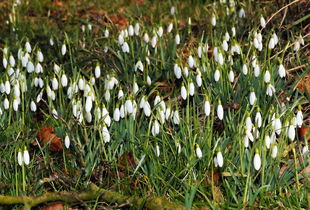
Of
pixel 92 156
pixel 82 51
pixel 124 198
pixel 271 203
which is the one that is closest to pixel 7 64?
pixel 82 51

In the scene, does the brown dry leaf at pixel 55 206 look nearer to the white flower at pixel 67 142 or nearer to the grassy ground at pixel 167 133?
the grassy ground at pixel 167 133

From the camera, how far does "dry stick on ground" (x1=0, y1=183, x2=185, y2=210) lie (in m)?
2.89

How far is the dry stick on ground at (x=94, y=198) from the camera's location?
2.89m

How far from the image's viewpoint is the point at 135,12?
5711mm

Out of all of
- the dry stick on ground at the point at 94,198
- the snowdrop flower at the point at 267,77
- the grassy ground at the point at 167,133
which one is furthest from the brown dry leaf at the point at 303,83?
the dry stick on ground at the point at 94,198

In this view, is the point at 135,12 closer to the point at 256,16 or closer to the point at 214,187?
the point at 256,16

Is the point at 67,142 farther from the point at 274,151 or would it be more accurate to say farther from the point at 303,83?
the point at 303,83

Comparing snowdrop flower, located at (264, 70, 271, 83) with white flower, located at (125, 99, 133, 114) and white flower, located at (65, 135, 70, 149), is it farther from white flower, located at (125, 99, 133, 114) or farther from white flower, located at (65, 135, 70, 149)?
white flower, located at (65, 135, 70, 149)

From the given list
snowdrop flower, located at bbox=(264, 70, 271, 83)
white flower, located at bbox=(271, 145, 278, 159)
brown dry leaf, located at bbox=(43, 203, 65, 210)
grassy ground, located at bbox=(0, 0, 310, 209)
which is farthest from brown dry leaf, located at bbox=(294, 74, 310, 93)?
brown dry leaf, located at bbox=(43, 203, 65, 210)

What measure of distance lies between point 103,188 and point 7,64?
1.34 meters

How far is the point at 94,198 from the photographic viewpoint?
299 centimetres

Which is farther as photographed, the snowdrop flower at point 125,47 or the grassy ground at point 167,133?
the snowdrop flower at point 125,47

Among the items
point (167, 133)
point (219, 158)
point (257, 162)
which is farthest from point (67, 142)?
point (257, 162)

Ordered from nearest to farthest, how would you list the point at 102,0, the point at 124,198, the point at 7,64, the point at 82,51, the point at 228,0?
the point at 124,198
the point at 7,64
the point at 82,51
the point at 228,0
the point at 102,0
